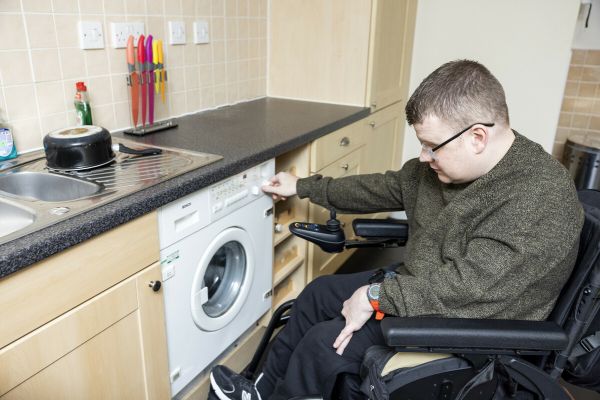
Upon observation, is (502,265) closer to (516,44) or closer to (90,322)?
(90,322)

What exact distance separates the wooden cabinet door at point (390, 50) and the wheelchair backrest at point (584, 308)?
144 centimetres

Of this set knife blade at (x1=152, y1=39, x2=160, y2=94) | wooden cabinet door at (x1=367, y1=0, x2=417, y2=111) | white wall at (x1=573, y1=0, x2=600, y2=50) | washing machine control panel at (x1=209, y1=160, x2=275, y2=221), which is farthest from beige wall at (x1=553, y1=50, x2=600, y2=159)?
knife blade at (x1=152, y1=39, x2=160, y2=94)

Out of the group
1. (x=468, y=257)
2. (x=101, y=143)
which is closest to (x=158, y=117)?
(x=101, y=143)

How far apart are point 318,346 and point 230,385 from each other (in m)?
0.46

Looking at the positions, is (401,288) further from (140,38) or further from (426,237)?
(140,38)

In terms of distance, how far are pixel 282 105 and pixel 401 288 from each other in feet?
4.77

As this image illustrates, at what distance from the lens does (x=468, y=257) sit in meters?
1.09

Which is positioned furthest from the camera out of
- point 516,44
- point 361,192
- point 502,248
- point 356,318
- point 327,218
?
point 516,44

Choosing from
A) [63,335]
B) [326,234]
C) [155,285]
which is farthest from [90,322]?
[326,234]

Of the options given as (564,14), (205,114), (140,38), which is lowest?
(205,114)

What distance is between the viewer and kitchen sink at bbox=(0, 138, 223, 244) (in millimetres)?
1104

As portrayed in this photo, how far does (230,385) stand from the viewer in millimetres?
1526

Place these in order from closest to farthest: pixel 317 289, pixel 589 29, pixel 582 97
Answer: pixel 317 289 → pixel 589 29 → pixel 582 97

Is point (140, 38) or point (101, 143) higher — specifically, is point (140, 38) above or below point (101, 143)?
above
